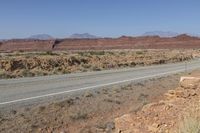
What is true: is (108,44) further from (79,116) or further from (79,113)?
(79,116)

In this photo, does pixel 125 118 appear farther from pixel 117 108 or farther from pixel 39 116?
pixel 117 108

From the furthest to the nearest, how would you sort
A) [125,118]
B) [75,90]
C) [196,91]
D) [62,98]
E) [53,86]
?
[53,86] → [75,90] → [62,98] → [196,91] → [125,118]

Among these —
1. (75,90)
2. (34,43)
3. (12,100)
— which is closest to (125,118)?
(12,100)

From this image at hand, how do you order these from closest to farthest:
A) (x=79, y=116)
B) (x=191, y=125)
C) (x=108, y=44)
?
1. (x=191, y=125)
2. (x=79, y=116)
3. (x=108, y=44)

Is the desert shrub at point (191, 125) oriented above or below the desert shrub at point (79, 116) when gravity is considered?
above

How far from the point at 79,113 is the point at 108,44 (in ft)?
559

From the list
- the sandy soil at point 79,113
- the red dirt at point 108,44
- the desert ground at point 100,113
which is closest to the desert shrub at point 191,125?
the desert ground at point 100,113

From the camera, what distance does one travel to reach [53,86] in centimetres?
1961

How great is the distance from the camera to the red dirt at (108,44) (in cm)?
16919

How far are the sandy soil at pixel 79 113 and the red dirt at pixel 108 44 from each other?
149 metres

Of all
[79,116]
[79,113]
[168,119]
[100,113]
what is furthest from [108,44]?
[168,119]

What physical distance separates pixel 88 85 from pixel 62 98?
4.92 m

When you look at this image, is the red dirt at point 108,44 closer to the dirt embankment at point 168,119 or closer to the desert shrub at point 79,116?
the desert shrub at point 79,116

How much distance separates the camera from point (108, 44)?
18288 cm
